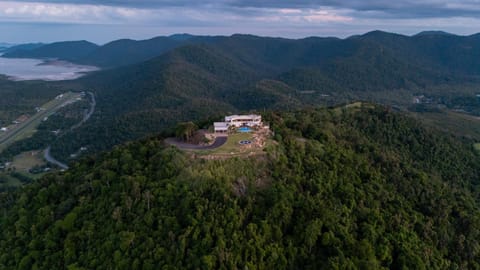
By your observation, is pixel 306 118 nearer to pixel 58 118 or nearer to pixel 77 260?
pixel 77 260

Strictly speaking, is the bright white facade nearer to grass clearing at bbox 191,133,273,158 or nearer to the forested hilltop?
grass clearing at bbox 191,133,273,158

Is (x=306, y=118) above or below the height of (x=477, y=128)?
above

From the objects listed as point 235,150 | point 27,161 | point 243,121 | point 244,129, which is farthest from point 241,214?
point 27,161

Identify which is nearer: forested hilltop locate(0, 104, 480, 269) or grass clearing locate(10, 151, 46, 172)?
forested hilltop locate(0, 104, 480, 269)

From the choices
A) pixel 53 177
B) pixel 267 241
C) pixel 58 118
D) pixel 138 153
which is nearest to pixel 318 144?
pixel 267 241

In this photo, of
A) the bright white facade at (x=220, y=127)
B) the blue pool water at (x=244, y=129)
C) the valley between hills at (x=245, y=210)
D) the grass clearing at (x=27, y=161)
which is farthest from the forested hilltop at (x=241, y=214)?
the grass clearing at (x=27, y=161)

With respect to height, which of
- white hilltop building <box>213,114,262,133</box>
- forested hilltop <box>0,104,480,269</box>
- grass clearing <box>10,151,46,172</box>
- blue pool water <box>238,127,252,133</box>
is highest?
white hilltop building <box>213,114,262,133</box>

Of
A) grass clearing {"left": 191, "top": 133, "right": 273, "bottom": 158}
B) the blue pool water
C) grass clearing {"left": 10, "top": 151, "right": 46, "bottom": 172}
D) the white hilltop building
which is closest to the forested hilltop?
grass clearing {"left": 191, "top": 133, "right": 273, "bottom": 158}

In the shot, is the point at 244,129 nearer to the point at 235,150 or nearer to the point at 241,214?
the point at 235,150
